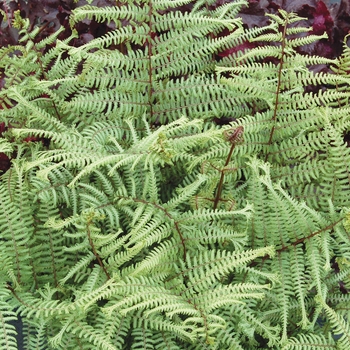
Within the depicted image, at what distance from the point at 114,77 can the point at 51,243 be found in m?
0.43

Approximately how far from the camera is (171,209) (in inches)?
42.4

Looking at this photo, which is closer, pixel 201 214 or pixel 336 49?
pixel 201 214

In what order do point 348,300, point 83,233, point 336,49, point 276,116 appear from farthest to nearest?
point 336,49 → point 276,116 → point 348,300 → point 83,233

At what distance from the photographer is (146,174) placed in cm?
113

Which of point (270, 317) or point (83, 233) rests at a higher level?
point (83, 233)

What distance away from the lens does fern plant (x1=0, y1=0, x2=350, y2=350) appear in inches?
38.9

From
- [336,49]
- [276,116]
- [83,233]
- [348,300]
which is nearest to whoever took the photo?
[83,233]

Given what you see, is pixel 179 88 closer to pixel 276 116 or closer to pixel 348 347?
pixel 276 116

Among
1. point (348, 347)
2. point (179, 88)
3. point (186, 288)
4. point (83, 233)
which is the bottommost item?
point (348, 347)

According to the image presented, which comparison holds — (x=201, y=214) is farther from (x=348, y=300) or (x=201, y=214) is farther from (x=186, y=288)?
(x=348, y=300)

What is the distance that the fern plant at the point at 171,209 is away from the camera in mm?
987

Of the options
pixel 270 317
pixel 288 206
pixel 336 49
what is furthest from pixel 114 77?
pixel 336 49

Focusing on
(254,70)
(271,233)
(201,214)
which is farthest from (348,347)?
(254,70)

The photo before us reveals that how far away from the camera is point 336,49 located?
61.5 inches
